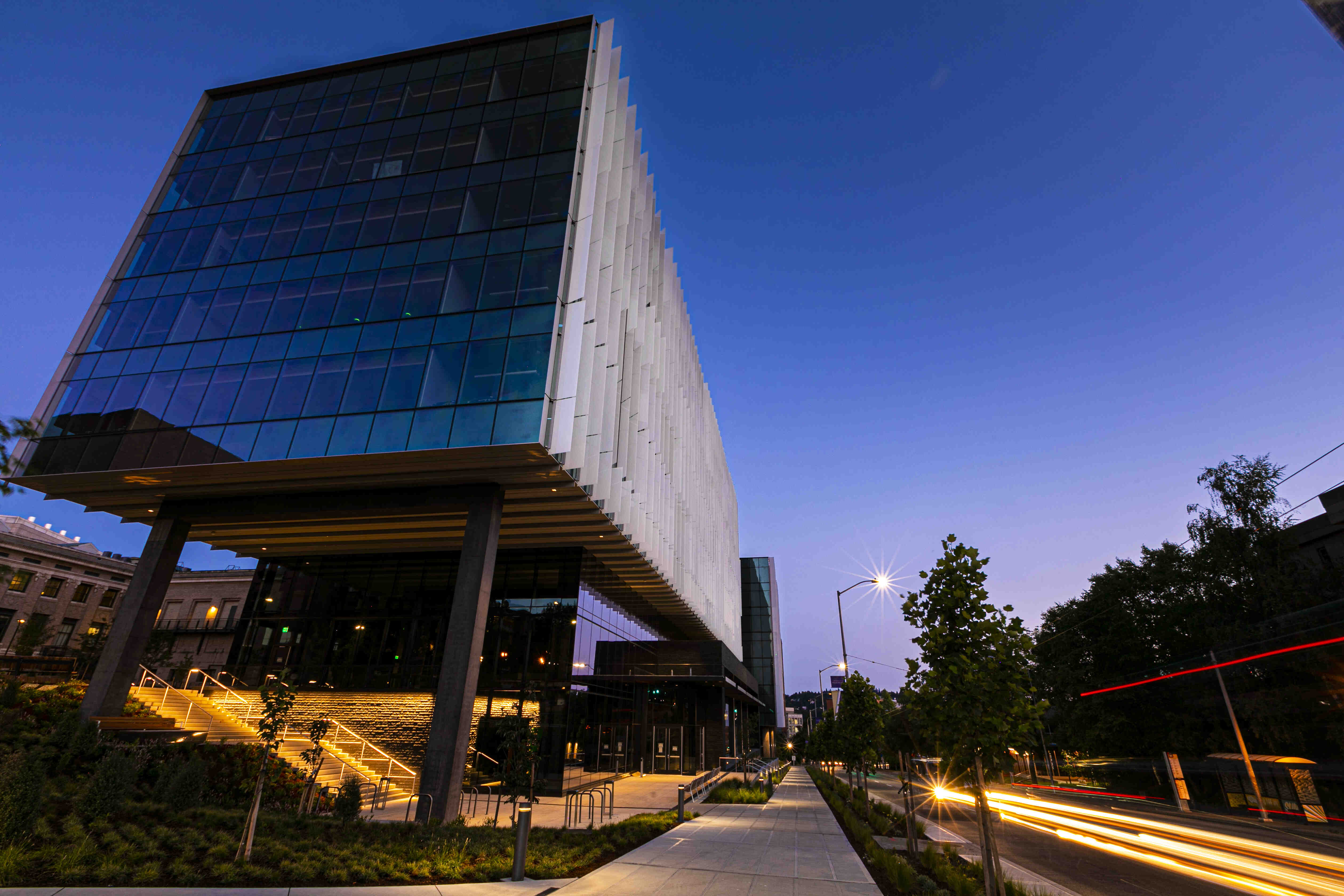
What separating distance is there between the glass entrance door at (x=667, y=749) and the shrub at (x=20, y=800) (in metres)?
35.3

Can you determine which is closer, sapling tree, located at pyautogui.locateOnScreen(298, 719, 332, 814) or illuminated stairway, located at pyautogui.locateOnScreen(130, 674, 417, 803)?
sapling tree, located at pyautogui.locateOnScreen(298, 719, 332, 814)

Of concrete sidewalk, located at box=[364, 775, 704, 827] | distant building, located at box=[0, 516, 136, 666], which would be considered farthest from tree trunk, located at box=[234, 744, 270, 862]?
distant building, located at box=[0, 516, 136, 666]

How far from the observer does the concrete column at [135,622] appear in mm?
22219

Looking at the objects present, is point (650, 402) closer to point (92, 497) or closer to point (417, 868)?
point (417, 868)

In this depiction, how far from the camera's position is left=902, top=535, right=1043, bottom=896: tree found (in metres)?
10.4

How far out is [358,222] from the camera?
25453 millimetres

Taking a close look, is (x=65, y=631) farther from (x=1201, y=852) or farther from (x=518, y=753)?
(x=1201, y=852)

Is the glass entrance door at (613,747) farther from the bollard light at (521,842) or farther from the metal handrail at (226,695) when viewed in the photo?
the bollard light at (521,842)

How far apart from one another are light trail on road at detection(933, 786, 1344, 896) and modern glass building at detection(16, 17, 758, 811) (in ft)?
57.0

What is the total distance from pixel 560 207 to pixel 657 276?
13.4m

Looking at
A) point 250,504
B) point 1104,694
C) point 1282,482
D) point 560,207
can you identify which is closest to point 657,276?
point 560,207

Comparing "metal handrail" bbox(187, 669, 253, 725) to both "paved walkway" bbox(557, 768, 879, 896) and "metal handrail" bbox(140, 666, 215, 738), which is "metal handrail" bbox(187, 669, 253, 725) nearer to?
"metal handrail" bbox(140, 666, 215, 738)

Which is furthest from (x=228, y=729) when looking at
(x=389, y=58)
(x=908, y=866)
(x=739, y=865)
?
(x=389, y=58)

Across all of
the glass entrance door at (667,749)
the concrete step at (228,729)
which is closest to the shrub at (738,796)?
the glass entrance door at (667,749)
